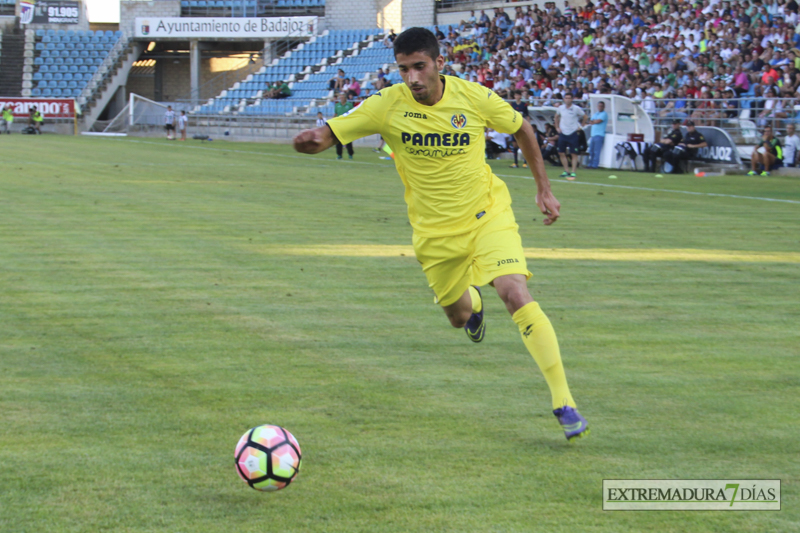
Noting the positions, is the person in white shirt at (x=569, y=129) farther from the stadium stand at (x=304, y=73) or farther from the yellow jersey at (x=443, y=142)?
the stadium stand at (x=304, y=73)

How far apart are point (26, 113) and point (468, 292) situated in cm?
5116

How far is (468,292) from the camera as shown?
6.05 m

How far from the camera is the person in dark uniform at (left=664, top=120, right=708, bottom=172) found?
978 inches

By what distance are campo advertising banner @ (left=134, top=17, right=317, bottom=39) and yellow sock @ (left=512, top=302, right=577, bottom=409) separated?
51.3m

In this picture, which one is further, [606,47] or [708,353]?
[606,47]

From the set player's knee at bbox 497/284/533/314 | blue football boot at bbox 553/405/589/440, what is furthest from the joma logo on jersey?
blue football boot at bbox 553/405/589/440

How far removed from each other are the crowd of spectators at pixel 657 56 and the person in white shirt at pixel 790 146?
20.3 inches

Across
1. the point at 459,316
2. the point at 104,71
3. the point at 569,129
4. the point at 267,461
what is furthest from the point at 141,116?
the point at 267,461

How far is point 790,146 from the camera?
77.3 feet

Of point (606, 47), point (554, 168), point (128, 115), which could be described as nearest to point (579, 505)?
point (554, 168)

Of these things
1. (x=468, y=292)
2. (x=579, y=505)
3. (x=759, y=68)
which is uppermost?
(x=759, y=68)

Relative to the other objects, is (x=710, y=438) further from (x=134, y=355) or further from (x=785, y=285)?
(x=785, y=285)

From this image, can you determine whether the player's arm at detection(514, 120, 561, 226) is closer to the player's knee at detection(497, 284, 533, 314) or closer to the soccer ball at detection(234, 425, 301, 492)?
the player's knee at detection(497, 284, 533, 314)

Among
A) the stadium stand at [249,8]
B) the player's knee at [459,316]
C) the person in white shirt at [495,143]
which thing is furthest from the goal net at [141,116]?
the player's knee at [459,316]
